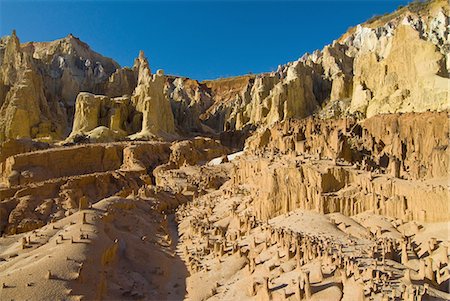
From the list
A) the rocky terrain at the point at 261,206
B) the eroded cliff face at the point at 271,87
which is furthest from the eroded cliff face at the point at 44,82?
the rocky terrain at the point at 261,206

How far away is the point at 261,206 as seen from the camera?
807 inches

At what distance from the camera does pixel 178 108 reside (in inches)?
2950

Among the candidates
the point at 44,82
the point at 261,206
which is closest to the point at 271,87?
the point at 44,82

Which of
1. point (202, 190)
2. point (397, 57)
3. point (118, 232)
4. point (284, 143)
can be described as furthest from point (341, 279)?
point (397, 57)

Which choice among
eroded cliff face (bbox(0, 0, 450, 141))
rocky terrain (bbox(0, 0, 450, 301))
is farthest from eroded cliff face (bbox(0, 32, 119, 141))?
rocky terrain (bbox(0, 0, 450, 301))

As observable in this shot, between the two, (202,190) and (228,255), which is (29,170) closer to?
(202,190)

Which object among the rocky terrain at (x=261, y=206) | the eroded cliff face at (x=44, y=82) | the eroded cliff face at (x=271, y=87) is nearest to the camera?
the rocky terrain at (x=261, y=206)

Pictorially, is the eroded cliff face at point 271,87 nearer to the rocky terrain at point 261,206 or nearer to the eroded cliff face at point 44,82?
the eroded cliff face at point 44,82

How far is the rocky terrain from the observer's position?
13.2 m

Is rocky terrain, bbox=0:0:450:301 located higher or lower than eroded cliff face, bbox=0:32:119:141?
lower

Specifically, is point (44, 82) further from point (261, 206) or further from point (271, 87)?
point (261, 206)

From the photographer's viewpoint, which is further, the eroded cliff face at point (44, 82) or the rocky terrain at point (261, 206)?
the eroded cliff face at point (44, 82)

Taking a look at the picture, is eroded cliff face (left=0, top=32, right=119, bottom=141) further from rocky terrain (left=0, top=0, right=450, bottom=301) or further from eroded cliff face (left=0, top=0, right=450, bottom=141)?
rocky terrain (left=0, top=0, right=450, bottom=301)

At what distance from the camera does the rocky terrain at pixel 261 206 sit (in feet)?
43.4
